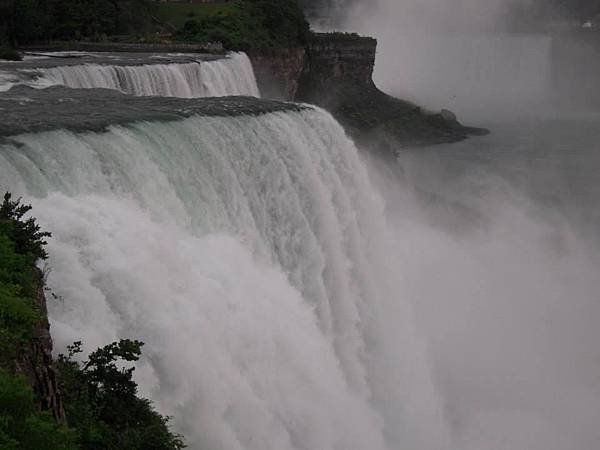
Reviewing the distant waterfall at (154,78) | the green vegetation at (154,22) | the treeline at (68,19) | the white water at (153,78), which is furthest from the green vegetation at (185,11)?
the distant waterfall at (154,78)

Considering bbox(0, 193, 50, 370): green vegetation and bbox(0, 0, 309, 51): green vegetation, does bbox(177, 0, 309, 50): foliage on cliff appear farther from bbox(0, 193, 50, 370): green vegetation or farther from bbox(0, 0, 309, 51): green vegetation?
bbox(0, 193, 50, 370): green vegetation

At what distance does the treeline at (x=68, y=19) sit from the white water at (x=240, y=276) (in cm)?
1596

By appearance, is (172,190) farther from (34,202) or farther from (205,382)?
(205,382)

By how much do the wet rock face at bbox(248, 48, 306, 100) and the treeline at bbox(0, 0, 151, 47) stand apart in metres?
5.58

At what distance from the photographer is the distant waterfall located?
21.5 meters

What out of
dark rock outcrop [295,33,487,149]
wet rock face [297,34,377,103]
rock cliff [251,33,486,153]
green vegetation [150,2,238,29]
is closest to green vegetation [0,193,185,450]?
rock cliff [251,33,486,153]

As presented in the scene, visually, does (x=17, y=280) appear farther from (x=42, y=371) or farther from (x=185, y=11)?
(x=185, y=11)

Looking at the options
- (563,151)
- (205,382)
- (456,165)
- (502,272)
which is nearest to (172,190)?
(205,382)

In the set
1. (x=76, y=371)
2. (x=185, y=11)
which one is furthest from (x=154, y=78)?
(x=185, y=11)

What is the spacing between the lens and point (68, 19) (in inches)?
1425

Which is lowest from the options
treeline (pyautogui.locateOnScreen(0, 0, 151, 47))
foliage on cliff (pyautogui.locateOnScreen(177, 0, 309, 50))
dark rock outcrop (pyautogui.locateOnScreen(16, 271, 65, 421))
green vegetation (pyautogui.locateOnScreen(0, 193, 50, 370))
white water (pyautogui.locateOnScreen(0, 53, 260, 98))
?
dark rock outcrop (pyautogui.locateOnScreen(16, 271, 65, 421))

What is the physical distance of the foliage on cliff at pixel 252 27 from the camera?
125 ft

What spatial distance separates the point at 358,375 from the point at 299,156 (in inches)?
157

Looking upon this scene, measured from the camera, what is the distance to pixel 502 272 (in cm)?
2991
